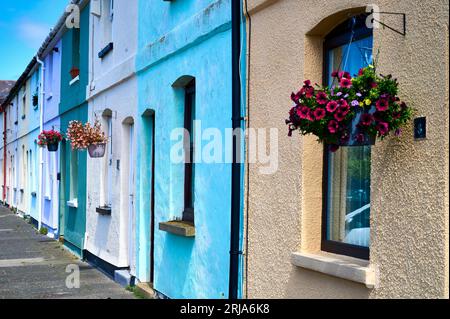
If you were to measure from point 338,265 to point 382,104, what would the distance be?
1347mm

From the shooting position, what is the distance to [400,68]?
169 inches

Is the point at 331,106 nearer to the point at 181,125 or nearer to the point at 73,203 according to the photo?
the point at 181,125

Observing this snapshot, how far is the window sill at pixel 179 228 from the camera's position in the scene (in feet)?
25.6

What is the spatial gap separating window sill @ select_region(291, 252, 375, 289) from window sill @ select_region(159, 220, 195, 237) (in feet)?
8.30

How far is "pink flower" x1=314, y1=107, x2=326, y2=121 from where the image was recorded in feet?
13.8

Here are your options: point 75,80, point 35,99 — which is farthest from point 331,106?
point 35,99

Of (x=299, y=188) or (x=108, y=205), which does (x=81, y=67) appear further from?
(x=299, y=188)

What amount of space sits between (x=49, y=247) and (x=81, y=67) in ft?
14.8

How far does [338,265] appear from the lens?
15.7 feet

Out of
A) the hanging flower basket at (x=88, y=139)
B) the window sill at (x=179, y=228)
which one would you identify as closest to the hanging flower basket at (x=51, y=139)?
the hanging flower basket at (x=88, y=139)

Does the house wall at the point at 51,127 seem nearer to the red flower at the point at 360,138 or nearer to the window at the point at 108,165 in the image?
the window at the point at 108,165
